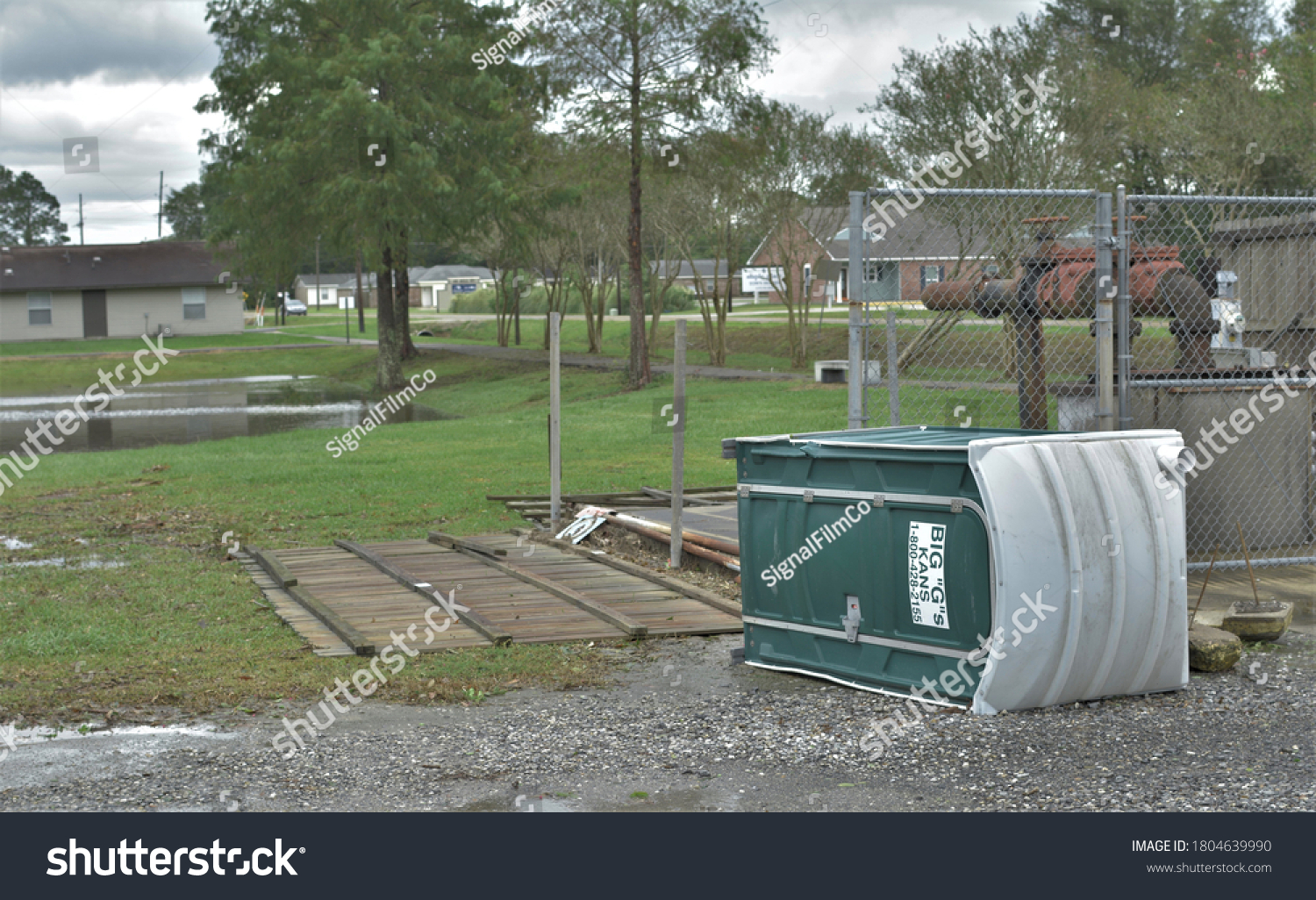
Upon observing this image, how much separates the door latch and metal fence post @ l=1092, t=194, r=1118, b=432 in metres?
2.71

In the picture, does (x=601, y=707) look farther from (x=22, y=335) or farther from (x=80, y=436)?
(x=22, y=335)

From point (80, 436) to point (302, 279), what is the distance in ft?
382

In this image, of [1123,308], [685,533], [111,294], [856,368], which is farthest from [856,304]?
[111,294]

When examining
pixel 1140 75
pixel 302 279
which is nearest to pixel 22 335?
pixel 1140 75

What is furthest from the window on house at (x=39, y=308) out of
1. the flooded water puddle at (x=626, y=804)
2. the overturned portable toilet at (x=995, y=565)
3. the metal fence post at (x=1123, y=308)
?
the flooded water puddle at (x=626, y=804)

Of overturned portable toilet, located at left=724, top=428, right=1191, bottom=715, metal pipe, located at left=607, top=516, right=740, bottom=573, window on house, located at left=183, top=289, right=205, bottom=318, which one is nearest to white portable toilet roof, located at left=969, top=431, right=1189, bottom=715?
overturned portable toilet, located at left=724, top=428, right=1191, bottom=715

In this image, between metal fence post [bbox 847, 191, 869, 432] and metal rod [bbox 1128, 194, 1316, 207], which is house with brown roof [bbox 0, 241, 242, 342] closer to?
metal fence post [bbox 847, 191, 869, 432]

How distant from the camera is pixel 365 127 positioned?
1261 inches

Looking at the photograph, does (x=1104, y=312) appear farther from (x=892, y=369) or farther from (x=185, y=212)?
(x=185, y=212)

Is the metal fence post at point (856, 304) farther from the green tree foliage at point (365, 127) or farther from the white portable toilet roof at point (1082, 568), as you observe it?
the green tree foliage at point (365, 127)

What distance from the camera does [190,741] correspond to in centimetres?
584

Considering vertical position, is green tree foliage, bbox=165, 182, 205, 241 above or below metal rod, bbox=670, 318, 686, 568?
above

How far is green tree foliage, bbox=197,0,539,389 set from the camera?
32.3 metres

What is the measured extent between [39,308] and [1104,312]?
219 feet
